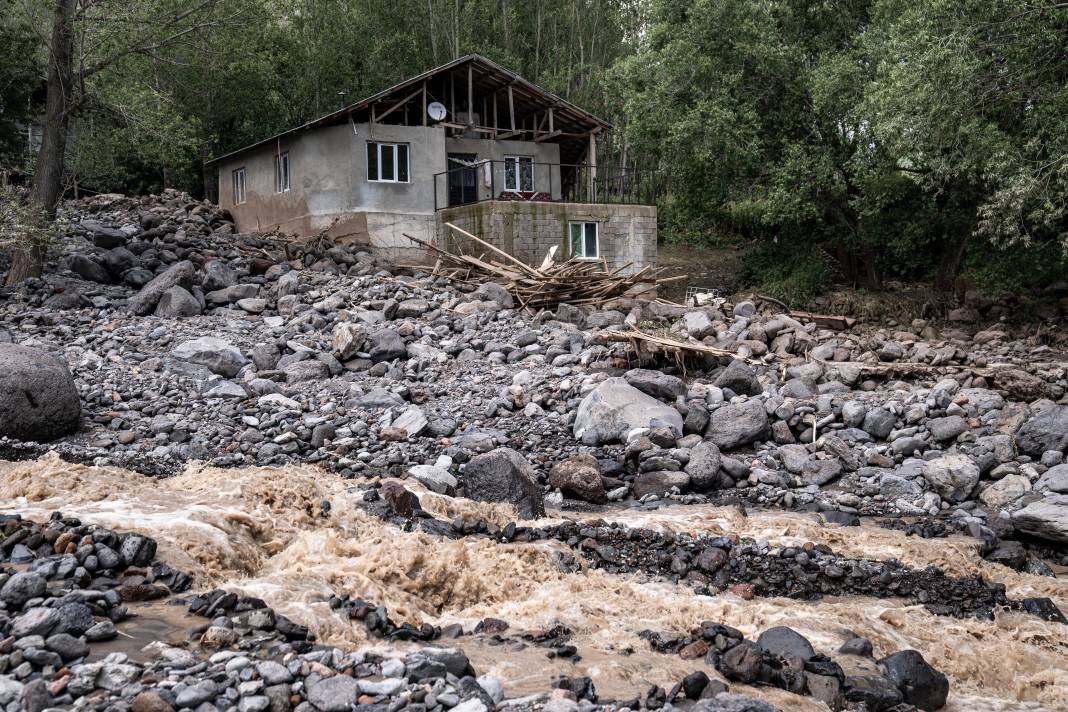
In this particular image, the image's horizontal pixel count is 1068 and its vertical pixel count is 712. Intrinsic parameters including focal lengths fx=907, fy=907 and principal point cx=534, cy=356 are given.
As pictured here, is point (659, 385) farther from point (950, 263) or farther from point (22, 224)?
point (950, 263)

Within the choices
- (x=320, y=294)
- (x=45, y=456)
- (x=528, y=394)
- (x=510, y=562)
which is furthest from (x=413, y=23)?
(x=510, y=562)

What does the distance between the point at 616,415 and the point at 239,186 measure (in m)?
20.3

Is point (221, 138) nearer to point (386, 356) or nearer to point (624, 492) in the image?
point (386, 356)

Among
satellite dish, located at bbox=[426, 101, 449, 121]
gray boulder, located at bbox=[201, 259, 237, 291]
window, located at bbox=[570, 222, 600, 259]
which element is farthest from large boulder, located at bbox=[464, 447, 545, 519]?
satellite dish, located at bbox=[426, 101, 449, 121]

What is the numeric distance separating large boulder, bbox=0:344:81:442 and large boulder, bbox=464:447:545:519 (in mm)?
5542

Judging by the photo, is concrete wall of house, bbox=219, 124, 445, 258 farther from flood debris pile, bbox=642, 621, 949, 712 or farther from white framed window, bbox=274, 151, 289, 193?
flood debris pile, bbox=642, 621, 949, 712

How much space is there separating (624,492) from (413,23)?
31.3 meters

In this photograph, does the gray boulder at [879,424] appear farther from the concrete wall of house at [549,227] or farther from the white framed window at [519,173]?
the white framed window at [519,173]

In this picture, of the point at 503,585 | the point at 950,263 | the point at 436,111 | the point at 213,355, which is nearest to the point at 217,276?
the point at 213,355

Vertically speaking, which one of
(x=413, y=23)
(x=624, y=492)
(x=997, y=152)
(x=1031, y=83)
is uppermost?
(x=413, y=23)

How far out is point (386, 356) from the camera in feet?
52.6

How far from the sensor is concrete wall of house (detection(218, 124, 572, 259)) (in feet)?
81.2

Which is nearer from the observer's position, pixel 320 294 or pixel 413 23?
pixel 320 294

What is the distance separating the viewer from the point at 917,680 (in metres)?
6.03
